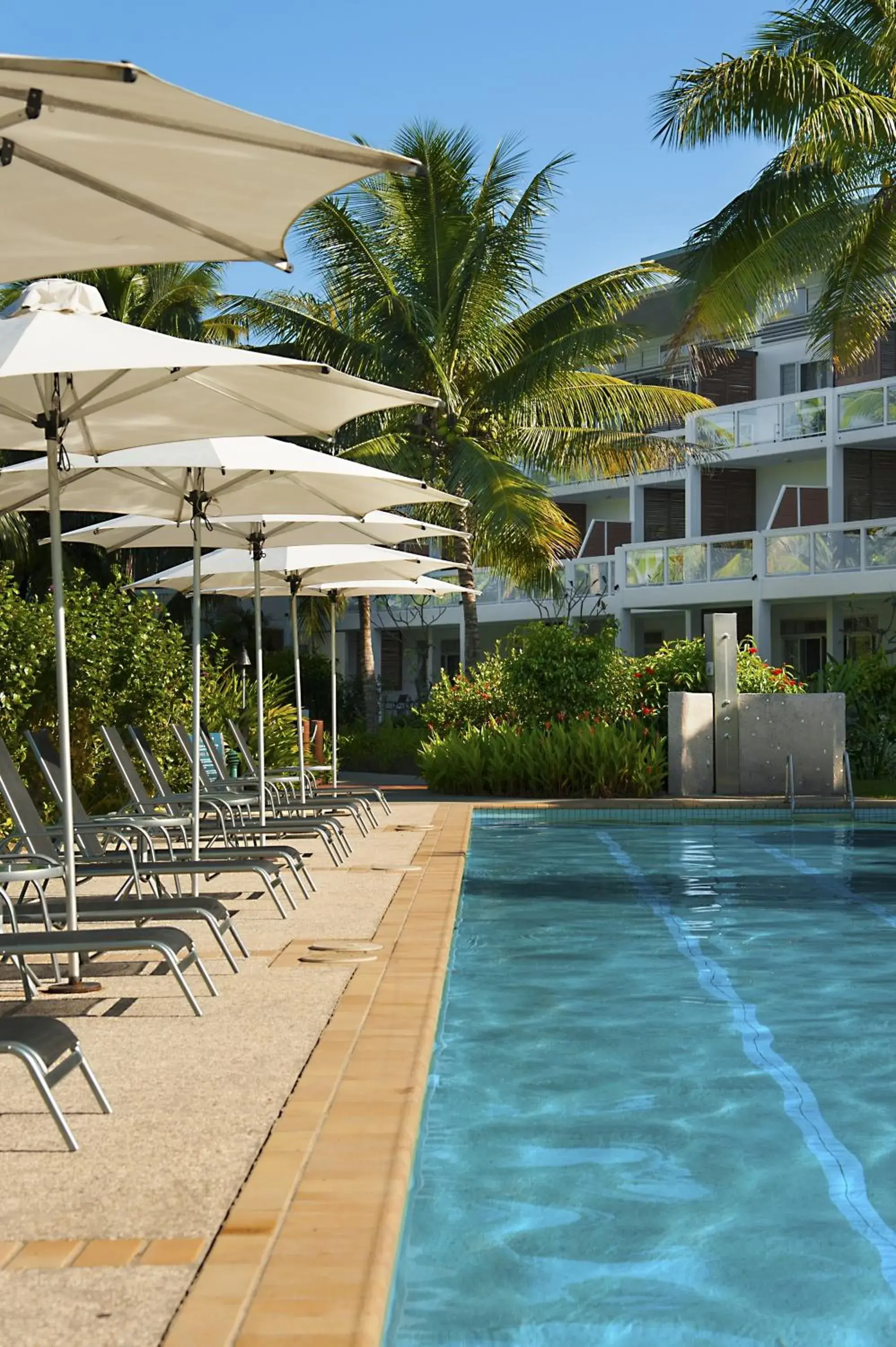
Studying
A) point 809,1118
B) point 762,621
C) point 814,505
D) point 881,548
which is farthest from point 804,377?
point 809,1118

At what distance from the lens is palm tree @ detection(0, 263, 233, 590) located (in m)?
32.0

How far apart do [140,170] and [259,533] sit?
731cm

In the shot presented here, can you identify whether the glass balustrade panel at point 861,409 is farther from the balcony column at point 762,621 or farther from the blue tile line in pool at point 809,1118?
the blue tile line in pool at point 809,1118

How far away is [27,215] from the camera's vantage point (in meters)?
5.31

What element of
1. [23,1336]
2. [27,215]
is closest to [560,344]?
[27,215]

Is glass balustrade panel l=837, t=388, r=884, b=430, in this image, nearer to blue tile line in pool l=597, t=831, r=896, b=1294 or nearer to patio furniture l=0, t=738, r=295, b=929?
blue tile line in pool l=597, t=831, r=896, b=1294

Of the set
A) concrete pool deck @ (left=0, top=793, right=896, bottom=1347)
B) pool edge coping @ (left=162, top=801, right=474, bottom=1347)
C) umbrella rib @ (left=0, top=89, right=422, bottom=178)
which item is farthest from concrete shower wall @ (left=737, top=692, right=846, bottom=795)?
umbrella rib @ (left=0, top=89, right=422, bottom=178)

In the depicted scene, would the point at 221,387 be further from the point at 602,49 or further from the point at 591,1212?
the point at 602,49

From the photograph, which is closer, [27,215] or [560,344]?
[27,215]

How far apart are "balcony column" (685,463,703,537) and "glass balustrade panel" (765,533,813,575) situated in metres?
7.25

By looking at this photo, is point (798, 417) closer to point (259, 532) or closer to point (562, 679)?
point (562, 679)

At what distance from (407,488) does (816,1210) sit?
6.11 metres

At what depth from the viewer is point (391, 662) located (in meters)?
51.0

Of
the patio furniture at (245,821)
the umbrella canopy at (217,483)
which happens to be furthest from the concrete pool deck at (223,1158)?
the patio furniture at (245,821)
